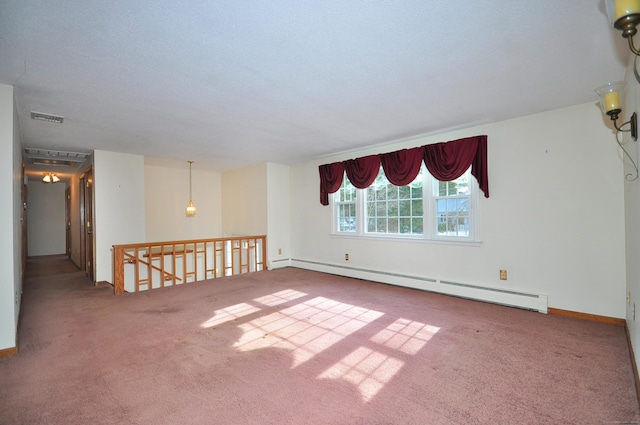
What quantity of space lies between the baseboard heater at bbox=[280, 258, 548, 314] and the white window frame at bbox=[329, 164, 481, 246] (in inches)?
23.8

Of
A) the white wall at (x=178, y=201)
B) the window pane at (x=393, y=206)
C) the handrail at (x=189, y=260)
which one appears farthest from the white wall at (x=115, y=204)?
the window pane at (x=393, y=206)

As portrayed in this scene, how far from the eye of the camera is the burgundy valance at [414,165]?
13.1 ft

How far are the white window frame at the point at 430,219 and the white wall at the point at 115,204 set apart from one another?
4060mm

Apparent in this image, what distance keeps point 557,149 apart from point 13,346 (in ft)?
Result: 19.1

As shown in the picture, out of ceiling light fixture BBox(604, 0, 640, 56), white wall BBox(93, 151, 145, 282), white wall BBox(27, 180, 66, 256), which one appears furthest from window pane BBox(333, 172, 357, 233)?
white wall BBox(27, 180, 66, 256)

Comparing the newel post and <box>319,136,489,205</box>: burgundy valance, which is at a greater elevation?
<box>319,136,489,205</box>: burgundy valance

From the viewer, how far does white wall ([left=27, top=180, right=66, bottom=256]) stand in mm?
8930

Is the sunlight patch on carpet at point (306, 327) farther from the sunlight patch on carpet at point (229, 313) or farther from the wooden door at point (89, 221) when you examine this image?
the wooden door at point (89, 221)

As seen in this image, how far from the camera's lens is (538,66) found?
2.44 m

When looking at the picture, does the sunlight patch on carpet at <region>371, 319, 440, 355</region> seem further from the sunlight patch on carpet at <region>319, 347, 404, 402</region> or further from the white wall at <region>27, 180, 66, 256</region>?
the white wall at <region>27, 180, 66, 256</region>

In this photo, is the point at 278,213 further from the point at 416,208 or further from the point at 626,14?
the point at 626,14

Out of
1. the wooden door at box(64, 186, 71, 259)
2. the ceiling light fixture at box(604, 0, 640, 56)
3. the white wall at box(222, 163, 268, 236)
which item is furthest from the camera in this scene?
the wooden door at box(64, 186, 71, 259)

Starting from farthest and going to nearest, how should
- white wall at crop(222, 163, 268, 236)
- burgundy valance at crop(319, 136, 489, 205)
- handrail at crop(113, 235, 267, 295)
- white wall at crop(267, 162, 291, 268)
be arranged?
1. white wall at crop(222, 163, 268, 236)
2. white wall at crop(267, 162, 291, 268)
3. handrail at crop(113, 235, 267, 295)
4. burgundy valance at crop(319, 136, 489, 205)

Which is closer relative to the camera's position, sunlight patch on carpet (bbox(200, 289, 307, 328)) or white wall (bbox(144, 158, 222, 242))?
sunlight patch on carpet (bbox(200, 289, 307, 328))
